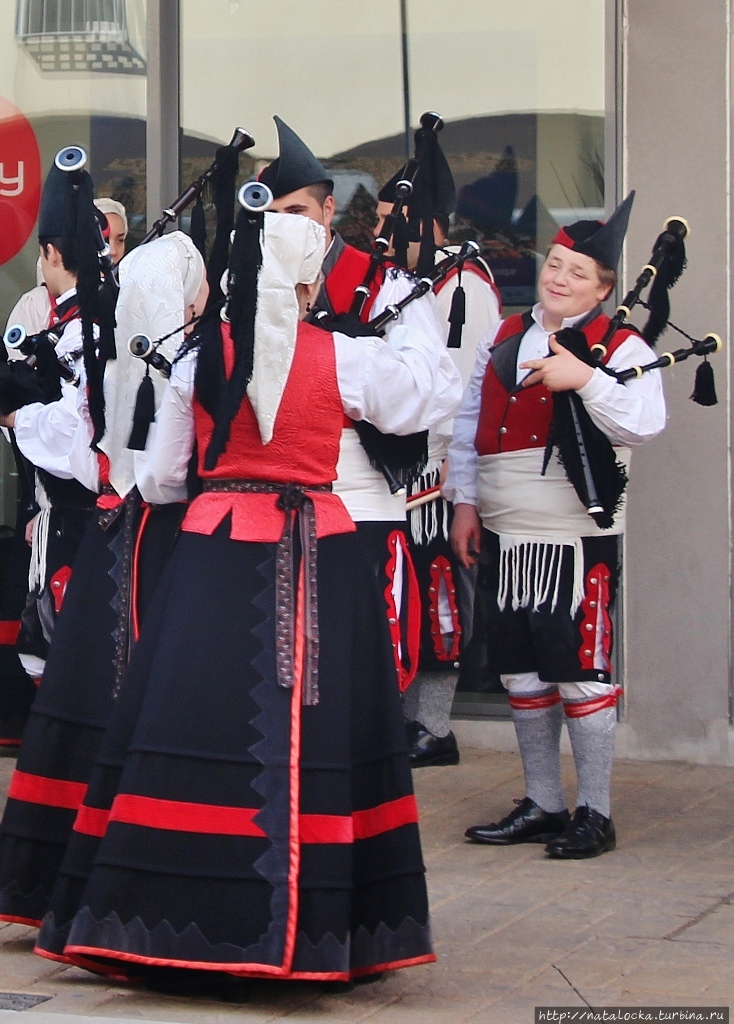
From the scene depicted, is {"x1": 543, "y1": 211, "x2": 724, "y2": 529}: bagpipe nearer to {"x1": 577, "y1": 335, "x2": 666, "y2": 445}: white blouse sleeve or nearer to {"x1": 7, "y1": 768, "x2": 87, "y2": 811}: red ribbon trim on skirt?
{"x1": 577, "y1": 335, "x2": 666, "y2": 445}: white blouse sleeve

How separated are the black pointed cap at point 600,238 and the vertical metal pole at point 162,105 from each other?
7.95ft

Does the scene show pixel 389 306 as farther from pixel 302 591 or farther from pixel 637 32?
pixel 637 32

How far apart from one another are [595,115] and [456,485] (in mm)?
1938

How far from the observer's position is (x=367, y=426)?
4.68 m

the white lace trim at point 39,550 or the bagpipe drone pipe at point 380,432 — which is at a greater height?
the bagpipe drone pipe at point 380,432

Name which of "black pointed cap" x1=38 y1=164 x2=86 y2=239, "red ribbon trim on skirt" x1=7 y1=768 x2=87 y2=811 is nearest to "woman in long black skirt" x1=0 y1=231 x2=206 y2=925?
"red ribbon trim on skirt" x1=7 y1=768 x2=87 y2=811

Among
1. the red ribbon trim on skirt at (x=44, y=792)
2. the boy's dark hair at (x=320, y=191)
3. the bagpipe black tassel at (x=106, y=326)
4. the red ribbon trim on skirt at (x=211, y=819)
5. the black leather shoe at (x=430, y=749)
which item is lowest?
Answer: the black leather shoe at (x=430, y=749)

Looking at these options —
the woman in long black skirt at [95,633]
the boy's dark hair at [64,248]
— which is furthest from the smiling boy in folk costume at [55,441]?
the woman in long black skirt at [95,633]

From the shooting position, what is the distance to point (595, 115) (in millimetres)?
6805

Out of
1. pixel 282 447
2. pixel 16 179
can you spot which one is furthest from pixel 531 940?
pixel 16 179

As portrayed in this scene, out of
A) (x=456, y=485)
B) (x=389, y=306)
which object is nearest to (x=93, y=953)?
(x=389, y=306)

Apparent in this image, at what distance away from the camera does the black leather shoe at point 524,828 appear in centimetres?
554

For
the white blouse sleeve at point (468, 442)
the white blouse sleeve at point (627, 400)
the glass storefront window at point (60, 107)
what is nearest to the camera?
the white blouse sleeve at point (627, 400)

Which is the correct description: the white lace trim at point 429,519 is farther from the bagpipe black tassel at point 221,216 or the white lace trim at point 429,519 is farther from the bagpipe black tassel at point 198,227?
the bagpipe black tassel at point 221,216
